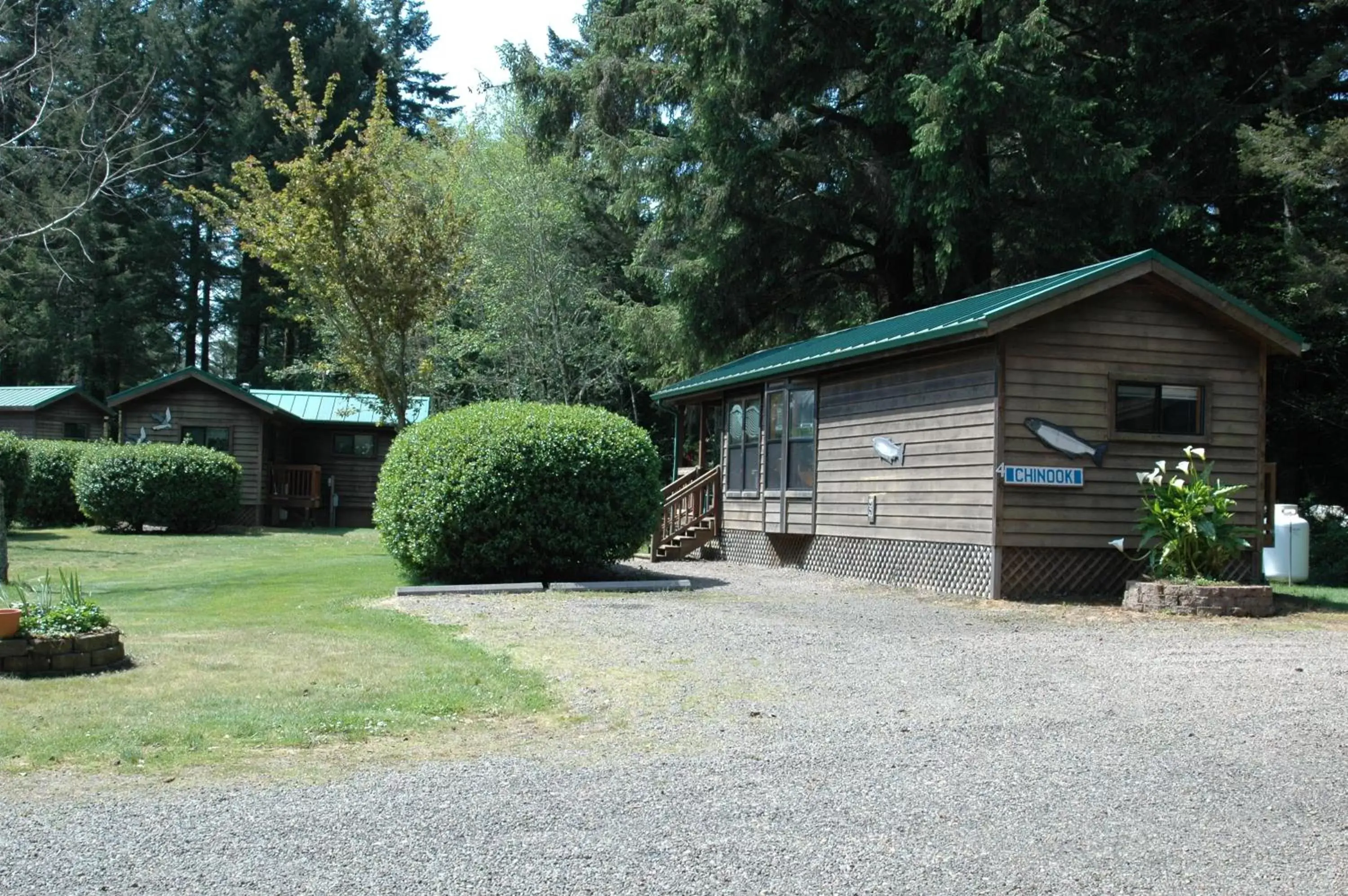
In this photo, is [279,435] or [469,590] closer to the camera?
[469,590]

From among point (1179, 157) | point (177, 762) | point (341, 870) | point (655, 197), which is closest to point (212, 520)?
point (655, 197)

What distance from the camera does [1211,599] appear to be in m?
12.4

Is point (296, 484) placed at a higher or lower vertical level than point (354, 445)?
lower

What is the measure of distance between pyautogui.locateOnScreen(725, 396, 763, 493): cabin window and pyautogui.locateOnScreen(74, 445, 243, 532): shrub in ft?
45.6

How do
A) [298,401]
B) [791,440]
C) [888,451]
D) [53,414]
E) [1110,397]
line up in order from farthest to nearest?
1. [298,401]
2. [53,414]
3. [791,440]
4. [888,451]
5. [1110,397]

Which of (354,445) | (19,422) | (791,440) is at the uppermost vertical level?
(19,422)

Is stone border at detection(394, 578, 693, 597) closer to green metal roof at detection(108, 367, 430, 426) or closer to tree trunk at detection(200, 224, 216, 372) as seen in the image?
green metal roof at detection(108, 367, 430, 426)

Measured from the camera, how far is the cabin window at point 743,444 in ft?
63.6

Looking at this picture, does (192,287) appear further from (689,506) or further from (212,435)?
(689,506)

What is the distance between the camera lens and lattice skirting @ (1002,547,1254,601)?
13734 mm

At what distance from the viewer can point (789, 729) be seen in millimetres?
6680

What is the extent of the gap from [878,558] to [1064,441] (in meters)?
3.34

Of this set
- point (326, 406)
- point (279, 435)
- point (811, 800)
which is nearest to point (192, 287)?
point (326, 406)

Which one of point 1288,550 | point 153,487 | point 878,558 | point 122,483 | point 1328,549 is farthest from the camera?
point 153,487
